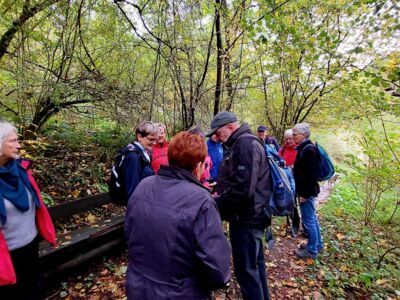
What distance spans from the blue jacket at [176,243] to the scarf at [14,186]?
1183mm

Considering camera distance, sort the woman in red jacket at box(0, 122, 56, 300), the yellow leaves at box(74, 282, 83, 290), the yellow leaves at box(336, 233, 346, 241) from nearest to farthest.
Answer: the woman in red jacket at box(0, 122, 56, 300) < the yellow leaves at box(74, 282, 83, 290) < the yellow leaves at box(336, 233, 346, 241)

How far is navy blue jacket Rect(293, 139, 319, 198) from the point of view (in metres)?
3.56

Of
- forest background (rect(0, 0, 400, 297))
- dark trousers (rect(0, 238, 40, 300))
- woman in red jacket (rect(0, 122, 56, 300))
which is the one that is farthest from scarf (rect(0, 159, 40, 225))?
Answer: forest background (rect(0, 0, 400, 297))

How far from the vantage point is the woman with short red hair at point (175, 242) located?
4.49 feet

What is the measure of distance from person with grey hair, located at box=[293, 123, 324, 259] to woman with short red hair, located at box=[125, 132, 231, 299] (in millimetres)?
2605

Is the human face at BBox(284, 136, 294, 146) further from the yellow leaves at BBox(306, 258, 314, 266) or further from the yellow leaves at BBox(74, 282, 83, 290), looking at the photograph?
the yellow leaves at BBox(74, 282, 83, 290)

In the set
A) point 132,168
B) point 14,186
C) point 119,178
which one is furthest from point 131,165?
point 14,186

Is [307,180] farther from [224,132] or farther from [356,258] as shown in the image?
[356,258]

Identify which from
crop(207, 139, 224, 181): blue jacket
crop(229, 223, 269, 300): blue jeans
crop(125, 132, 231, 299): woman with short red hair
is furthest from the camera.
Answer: crop(207, 139, 224, 181): blue jacket

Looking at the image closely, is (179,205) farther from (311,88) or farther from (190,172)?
(311,88)

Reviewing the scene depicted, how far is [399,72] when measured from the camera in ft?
9.27

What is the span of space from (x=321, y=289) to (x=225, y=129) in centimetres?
272

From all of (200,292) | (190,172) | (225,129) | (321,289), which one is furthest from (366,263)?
(190,172)

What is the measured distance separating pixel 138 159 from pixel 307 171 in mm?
2569
